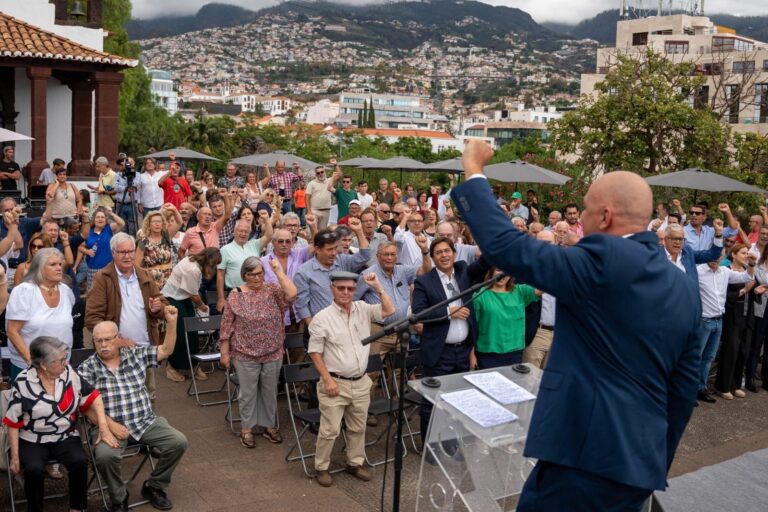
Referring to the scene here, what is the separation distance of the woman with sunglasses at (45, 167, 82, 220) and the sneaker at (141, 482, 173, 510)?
22.4 ft

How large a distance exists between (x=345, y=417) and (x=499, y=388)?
1.95m

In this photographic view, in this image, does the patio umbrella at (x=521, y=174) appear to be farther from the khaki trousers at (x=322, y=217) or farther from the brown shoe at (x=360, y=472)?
the brown shoe at (x=360, y=472)

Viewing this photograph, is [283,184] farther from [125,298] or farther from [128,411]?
[128,411]

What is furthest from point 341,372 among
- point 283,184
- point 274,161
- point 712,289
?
point 274,161

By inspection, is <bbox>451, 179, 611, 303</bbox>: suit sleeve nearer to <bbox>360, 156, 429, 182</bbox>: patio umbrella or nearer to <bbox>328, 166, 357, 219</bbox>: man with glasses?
<bbox>328, 166, 357, 219</bbox>: man with glasses

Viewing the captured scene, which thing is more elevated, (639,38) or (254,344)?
(639,38)

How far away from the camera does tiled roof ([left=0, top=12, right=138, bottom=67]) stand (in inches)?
722

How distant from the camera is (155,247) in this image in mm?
8383

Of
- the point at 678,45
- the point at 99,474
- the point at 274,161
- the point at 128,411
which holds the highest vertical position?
the point at 678,45

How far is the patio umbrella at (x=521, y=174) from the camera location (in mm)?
13273

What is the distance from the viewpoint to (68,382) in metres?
5.03

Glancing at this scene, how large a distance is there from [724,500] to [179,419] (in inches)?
176

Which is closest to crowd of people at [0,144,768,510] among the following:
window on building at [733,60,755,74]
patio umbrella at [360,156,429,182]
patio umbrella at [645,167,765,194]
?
patio umbrella at [645,167,765,194]

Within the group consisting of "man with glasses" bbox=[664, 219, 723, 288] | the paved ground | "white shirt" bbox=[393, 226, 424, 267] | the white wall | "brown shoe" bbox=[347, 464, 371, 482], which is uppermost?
the white wall
